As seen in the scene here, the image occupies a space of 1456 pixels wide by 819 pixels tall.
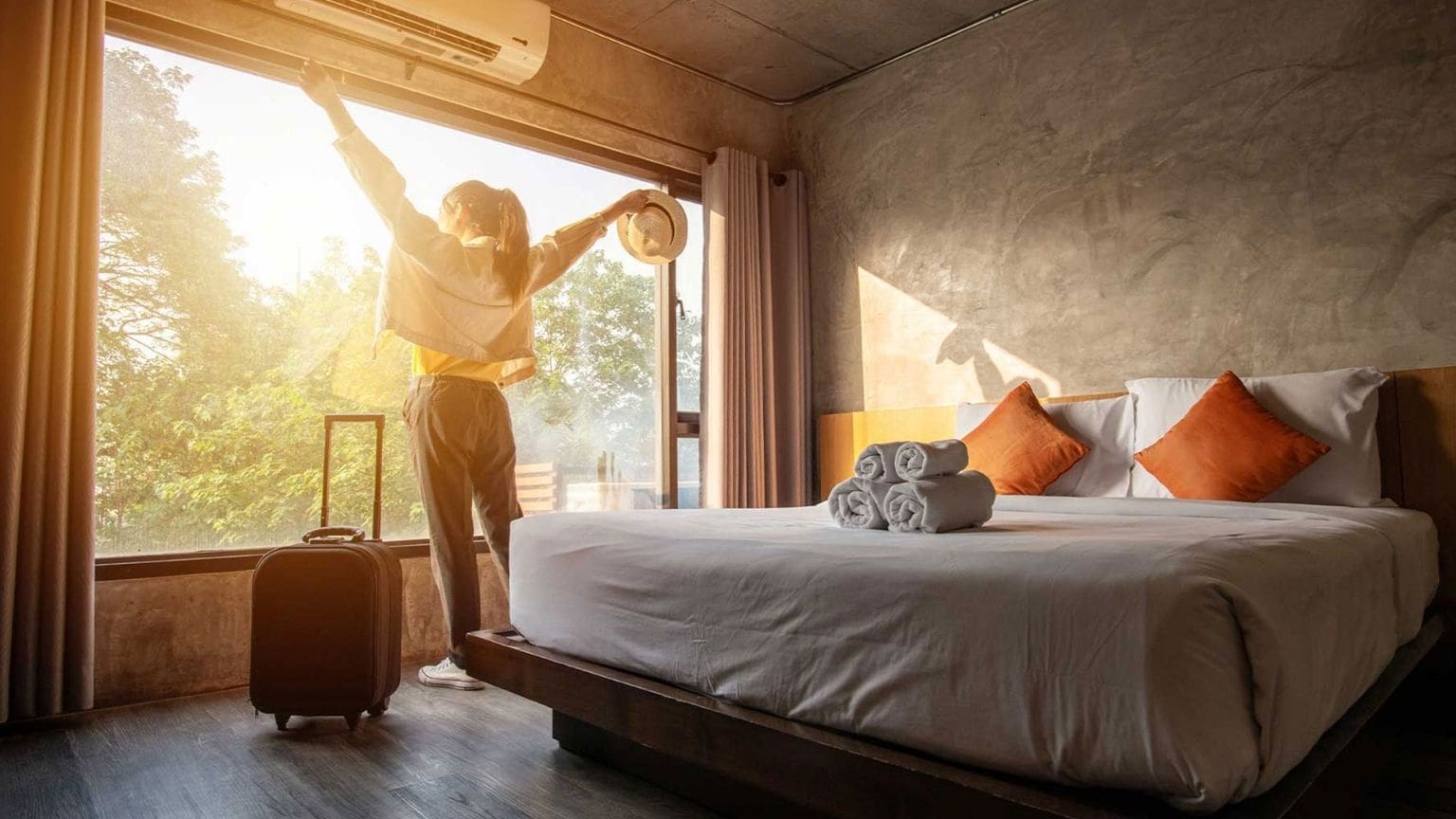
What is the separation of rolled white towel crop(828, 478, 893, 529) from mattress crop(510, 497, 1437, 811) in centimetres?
13

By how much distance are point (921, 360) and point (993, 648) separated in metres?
3.22

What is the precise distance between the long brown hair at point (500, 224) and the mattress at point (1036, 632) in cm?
135

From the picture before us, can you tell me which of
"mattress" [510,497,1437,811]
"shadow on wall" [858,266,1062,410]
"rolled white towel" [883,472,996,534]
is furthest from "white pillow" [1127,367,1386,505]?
"rolled white towel" [883,472,996,534]

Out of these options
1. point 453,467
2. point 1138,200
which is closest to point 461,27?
point 453,467

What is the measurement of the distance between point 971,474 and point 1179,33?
259 centimetres

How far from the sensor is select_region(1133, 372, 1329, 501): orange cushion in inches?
113

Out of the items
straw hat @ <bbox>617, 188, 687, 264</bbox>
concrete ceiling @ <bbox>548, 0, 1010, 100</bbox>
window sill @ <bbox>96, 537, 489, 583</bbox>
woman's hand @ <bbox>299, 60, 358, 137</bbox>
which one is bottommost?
window sill @ <bbox>96, 537, 489, 583</bbox>

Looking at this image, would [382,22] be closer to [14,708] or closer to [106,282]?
[106,282]

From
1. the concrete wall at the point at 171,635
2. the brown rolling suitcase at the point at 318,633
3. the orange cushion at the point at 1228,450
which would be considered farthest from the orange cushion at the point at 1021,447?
the concrete wall at the point at 171,635

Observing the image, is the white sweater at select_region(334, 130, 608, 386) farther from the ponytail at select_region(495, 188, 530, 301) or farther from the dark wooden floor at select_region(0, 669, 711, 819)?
the dark wooden floor at select_region(0, 669, 711, 819)

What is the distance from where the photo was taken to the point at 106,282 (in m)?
3.01

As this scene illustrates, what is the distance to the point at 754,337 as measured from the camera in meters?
4.71

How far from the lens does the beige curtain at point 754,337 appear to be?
4.57m

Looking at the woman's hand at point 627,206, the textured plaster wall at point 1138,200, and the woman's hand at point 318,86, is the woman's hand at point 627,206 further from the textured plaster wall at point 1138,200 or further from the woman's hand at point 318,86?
the textured plaster wall at point 1138,200
